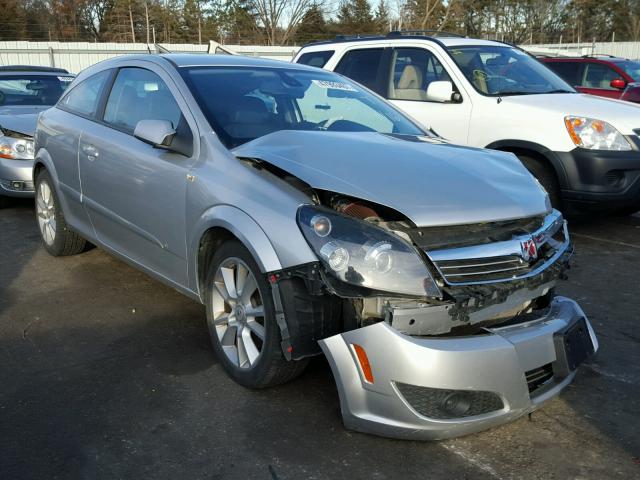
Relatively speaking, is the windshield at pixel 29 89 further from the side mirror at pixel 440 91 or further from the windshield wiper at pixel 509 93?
the windshield wiper at pixel 509 93

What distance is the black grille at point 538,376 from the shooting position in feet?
9.30

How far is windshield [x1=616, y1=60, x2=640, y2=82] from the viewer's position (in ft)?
41.8

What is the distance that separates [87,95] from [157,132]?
5.60 feet

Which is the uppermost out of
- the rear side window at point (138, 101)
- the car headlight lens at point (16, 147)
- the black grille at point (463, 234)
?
the rear side window at point (138, 101)

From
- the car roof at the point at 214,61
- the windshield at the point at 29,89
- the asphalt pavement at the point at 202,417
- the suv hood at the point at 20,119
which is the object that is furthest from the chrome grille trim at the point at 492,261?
the windshield at the point at 29,89

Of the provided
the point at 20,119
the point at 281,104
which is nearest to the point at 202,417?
the point at 281,104

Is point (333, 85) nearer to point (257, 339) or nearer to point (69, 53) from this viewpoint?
point (257, 339)

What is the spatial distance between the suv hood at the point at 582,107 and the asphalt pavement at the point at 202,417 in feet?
7.32

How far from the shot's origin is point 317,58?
8258 millimetres

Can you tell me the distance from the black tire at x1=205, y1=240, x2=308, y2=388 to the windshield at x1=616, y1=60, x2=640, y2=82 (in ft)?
37.8

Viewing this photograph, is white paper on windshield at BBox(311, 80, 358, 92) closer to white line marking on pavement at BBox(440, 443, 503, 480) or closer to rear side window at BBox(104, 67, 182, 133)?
rear side window at BBox(104, 67, 182, 133)

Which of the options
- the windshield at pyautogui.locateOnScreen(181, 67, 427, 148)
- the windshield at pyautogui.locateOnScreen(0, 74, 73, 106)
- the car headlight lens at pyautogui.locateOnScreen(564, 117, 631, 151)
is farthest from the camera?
the windshield at pyautogui.locateOnScreen(0, 74, 73, 106)

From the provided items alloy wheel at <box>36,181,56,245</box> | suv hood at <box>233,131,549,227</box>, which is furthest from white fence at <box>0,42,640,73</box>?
suv hood at <box>233,131,549,227</box>

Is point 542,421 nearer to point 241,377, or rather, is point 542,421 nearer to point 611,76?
point 241,377
